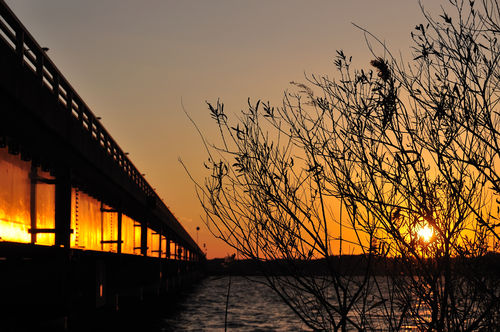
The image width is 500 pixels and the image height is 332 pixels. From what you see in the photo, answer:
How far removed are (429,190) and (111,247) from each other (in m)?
24.0

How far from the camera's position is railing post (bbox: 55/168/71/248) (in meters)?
18.1

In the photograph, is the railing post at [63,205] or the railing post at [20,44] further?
the railing post at [63,205]

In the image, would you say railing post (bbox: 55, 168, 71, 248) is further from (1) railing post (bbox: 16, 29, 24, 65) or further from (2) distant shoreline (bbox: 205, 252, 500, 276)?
(2) distant shoreline (bbox: 205, 252, 500, 276)

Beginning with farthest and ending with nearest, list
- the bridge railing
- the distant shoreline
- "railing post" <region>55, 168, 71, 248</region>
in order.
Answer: "railing post" <region>55, 168, 71, 248</region> < the bridge railing < the distant shoreline

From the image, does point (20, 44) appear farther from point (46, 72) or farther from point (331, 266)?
point (331, 266)

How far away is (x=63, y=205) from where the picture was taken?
18547 millimetres

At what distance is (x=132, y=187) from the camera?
31.6m

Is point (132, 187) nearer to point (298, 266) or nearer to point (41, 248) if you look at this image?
point (41, 248)

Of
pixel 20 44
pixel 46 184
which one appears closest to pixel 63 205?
pixel 46 184

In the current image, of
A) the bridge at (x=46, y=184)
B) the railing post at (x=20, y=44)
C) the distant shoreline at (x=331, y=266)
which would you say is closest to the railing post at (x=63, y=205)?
the bridge at (x=46, y=184)

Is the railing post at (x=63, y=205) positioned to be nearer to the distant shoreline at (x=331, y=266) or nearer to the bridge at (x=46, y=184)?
the bridge at (x=46, y=184)

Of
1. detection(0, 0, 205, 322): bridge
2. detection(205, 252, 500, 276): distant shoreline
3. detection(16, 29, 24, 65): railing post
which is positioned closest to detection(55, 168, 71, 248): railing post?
detection(0, 0, 205, 322): bridge

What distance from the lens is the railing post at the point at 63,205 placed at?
712 inches

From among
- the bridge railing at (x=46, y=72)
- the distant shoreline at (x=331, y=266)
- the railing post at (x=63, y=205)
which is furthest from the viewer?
the railing post at (x=63, y=205)
